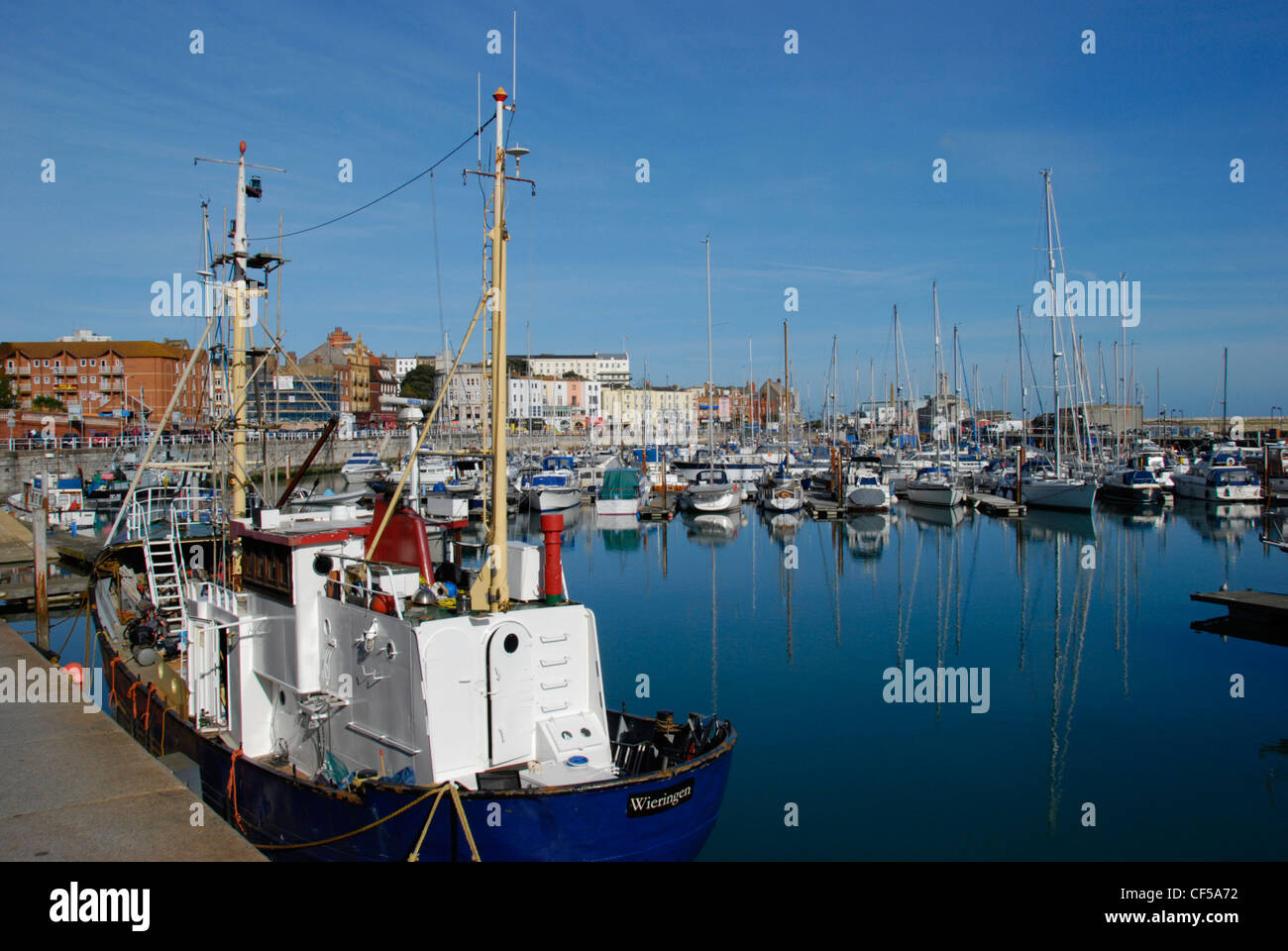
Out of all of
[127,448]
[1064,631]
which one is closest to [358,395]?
[127,448]

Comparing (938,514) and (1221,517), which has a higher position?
(938,514)

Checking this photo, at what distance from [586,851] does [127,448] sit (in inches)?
2809

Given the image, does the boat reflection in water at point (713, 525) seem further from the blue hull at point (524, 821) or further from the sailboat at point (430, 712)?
the blue hull at point (524, 821)

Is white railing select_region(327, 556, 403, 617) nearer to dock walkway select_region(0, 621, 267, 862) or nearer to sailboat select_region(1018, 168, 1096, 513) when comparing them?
dock walkway select_region(0, 621, 267, 862)

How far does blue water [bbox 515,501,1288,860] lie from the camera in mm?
15711

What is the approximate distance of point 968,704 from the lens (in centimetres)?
2275

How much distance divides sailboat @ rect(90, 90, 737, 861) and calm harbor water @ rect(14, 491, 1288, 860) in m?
4.41

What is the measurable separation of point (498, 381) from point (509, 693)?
4.01 meters

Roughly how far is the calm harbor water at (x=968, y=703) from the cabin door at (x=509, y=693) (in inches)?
196

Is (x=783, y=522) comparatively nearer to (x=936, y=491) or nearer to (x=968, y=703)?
(x=936, y=491)

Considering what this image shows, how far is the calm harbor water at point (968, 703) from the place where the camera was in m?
15.7

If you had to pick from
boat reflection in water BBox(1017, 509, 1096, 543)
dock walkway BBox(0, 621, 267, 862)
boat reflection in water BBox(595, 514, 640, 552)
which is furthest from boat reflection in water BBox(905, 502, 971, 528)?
dock walkway BBox(0, 621, 267, 862)

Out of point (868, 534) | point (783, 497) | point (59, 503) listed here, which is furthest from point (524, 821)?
point (59, 503)
